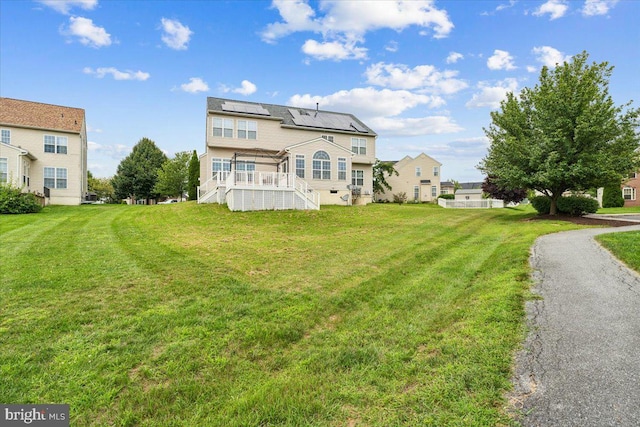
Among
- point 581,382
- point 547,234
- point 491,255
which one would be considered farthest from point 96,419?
point 547,234

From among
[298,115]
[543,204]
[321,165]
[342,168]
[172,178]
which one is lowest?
[543,204]

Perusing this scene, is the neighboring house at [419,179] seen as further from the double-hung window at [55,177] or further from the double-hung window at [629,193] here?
the double-hung window at [55,177]

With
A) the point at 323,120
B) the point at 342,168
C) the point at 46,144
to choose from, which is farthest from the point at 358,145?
the point at 46,144

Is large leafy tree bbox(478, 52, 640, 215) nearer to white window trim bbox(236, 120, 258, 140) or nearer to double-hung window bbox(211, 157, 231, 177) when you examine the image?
white window trim bbox(236, 120, 258, 140)

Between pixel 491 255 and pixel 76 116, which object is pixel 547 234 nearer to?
pixel 491 255

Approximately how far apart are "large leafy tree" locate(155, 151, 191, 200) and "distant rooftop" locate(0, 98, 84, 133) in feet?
47.6

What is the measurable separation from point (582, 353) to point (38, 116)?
31.4 metres

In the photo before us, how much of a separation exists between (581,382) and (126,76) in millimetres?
23827

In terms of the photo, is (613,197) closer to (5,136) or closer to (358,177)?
(358,177)

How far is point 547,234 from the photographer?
11.2 metres

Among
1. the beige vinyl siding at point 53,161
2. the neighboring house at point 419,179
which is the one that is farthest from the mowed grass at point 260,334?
the neighboring house at point 419,179

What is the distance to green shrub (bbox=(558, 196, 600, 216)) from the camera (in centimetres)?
1755

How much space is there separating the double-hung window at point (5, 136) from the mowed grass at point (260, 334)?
752 inches

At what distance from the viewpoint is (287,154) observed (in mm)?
21562
